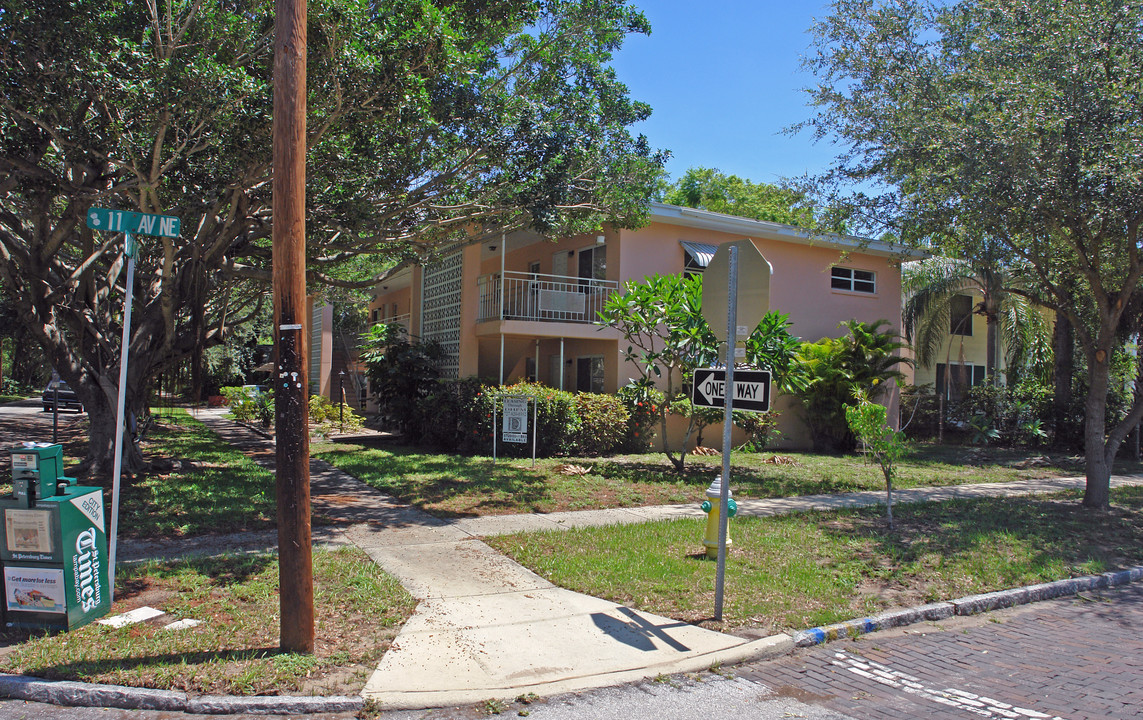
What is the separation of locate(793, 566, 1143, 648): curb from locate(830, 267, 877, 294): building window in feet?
44.3

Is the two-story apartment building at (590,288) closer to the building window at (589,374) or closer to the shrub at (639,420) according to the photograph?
the building window at (589,374)

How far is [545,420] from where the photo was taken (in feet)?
49.6

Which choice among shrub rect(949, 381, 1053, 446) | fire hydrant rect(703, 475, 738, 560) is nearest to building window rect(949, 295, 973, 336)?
shrub rect(949, 381, 1053, 446)

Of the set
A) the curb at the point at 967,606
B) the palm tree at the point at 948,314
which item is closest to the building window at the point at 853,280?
the palm tree at the point at 948,314

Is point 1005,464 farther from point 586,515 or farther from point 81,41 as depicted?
point 81,41

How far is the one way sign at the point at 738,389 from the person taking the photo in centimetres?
582

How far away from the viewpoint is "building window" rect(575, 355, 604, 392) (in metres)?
18.5

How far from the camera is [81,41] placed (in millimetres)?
7863

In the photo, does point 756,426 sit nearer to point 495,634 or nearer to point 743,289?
point 743,289

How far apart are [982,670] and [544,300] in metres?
12.8

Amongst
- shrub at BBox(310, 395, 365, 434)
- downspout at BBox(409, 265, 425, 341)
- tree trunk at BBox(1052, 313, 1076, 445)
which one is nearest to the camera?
tree trunk at BBox(1052, 313, 1076, 445)

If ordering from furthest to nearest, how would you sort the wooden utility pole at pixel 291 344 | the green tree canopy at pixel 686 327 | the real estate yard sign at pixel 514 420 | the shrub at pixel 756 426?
the shrub at pixel 756 426
the real estate yard sign at pixel 514 420
the green tree canopy at pixel 686 327
the wooden utility pole at pixel 291 344

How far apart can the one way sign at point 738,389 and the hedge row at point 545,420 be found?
27.7 feet

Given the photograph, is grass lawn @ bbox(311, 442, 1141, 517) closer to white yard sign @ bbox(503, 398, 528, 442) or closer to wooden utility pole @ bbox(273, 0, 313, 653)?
white yard sign @ bbox(503, 398, 528, 442)
